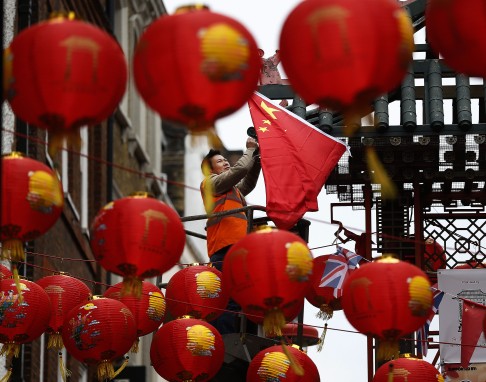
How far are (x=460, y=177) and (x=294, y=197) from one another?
7.87 ft

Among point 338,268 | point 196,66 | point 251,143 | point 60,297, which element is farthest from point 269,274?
point 251,143

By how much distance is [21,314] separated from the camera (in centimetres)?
1709

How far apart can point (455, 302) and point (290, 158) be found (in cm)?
246

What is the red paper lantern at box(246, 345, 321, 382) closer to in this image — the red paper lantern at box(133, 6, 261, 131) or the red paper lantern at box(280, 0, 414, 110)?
the red paper lantern at box(133, 6, 261, 131)

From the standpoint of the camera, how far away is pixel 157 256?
14773 millimetres

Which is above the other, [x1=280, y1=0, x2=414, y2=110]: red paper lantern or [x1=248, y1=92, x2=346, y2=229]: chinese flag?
[x1=280, y1=0, x2=414, y2=110]: red paper lantern

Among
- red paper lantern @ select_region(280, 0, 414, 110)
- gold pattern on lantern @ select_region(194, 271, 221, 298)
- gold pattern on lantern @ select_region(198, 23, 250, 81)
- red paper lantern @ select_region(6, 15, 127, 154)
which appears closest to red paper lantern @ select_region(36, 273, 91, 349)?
gold pattern on lantern @ select_region(194, 271, 221, 298)

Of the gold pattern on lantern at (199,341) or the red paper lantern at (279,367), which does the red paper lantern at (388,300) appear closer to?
the red paper lantern at (279,367)

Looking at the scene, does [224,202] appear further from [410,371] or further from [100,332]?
[410,371]

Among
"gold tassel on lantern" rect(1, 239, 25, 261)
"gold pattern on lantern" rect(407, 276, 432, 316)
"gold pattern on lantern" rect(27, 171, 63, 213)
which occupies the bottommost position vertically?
"gold pattern on lantern" rect(407, 276, 432, 316)

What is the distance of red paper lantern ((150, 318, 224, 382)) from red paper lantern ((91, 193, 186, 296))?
7.87 feet

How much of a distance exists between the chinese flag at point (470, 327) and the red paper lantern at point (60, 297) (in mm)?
4182

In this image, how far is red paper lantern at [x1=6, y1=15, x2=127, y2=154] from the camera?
13336 mm

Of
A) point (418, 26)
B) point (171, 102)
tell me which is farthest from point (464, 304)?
point (171, 102)
